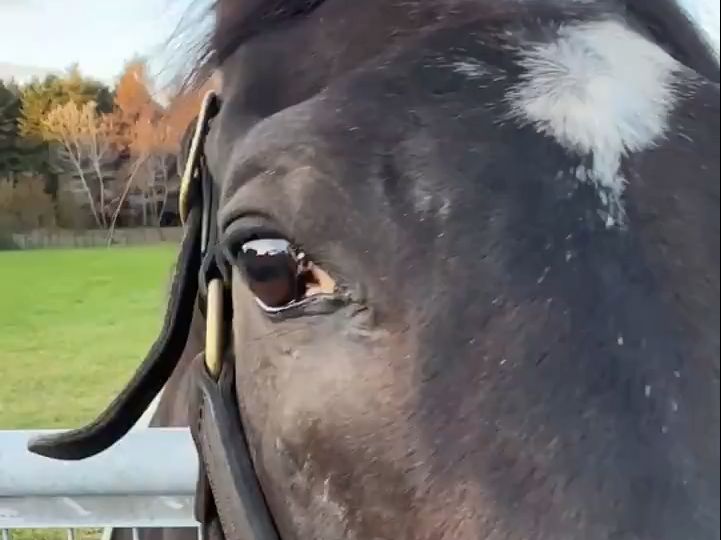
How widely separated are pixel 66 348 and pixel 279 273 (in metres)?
2.55

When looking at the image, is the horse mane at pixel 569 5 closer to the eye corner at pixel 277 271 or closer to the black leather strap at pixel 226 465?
the eye corner at pixel 277 271

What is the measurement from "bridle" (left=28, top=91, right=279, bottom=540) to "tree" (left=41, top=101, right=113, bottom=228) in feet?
1.59

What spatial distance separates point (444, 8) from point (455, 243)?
0.27 metres

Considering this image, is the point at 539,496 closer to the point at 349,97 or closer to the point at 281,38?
the point at 349,97

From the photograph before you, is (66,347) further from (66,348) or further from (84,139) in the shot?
(84,139)

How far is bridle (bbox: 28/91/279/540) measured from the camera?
2.79ft

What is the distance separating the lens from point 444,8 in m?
0.81

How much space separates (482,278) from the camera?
2.13ft

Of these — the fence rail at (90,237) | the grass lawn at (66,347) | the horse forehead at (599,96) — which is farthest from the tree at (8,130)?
the horse forehead at (599,96)

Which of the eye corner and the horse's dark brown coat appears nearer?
the horse's dark brown coat

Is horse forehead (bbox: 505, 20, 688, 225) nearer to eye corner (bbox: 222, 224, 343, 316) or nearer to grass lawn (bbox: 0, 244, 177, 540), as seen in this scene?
eye corner (bbox: 222, 224, 343, 316)

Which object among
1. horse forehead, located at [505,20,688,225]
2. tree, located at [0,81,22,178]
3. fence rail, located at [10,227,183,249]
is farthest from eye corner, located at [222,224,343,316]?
tree, located at [0,81,22,178]

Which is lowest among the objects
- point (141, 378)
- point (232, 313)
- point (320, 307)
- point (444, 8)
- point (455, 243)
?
point (141, 378)

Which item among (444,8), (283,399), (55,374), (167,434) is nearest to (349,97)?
(444,8)
